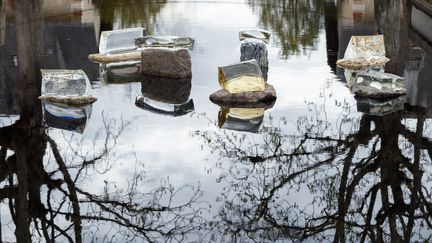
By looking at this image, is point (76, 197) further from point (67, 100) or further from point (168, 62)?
point (168, 62)

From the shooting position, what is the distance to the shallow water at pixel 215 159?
25.2ft

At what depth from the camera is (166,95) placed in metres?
12.2

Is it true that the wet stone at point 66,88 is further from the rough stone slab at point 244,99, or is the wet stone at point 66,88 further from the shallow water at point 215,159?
the rough stone slab at point 244,99

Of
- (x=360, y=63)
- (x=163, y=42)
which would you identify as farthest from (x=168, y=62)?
(x=360, y=63)

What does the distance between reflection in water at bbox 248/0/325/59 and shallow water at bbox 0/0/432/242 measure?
36.5 inches

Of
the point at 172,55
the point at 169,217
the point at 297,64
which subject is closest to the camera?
the point at 169,217

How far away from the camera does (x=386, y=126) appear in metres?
10.4

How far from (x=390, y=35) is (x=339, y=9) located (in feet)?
21.6

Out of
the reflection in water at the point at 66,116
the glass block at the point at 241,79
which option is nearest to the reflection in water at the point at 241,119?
the glass block at the point at 241,79

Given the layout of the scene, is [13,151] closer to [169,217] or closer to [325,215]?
[169,217]

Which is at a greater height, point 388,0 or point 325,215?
point 388,0

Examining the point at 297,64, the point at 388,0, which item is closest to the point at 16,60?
the point at 297,64

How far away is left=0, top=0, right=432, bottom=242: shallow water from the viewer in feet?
25.2

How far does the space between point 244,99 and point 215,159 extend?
237cm
